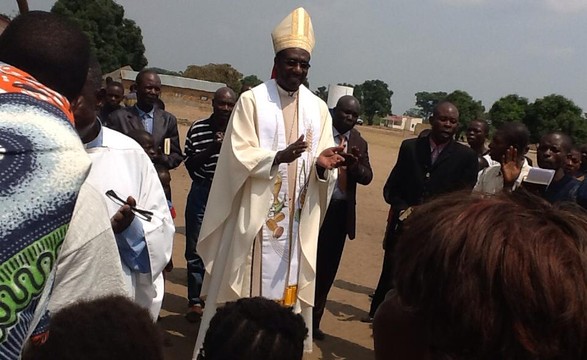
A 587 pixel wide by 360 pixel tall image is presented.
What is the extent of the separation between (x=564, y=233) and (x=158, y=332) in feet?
3.58

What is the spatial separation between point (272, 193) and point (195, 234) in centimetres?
169

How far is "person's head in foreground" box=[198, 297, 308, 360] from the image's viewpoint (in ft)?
8.43

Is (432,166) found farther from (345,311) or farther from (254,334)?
(254,334)

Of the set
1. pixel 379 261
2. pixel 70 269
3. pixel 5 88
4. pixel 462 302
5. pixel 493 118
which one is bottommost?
pixel 493 118

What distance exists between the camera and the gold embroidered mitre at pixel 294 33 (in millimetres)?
4383

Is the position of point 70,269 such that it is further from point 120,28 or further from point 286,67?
point 120,28

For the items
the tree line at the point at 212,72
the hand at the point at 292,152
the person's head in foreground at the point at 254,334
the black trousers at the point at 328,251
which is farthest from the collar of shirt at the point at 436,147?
the tree line at the point at 212,72

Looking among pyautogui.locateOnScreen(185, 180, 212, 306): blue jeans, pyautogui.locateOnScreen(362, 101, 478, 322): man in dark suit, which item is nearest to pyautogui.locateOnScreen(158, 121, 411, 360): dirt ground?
pyautogui.locateOnScreen(185, 180, 212, 306): blue jeans

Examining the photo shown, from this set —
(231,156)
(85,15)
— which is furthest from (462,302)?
(85,15)

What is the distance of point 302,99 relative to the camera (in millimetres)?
4551

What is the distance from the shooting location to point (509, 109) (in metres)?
43.0

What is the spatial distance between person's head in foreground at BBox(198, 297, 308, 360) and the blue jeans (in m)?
2.92

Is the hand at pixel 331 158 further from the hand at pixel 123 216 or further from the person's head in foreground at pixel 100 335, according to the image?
the person's head in foreground at pixel 100 335

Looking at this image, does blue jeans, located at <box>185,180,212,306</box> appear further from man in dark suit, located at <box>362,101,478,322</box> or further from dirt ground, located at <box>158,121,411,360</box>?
man in dark suit, located at <box>362,101,478,322</box>
